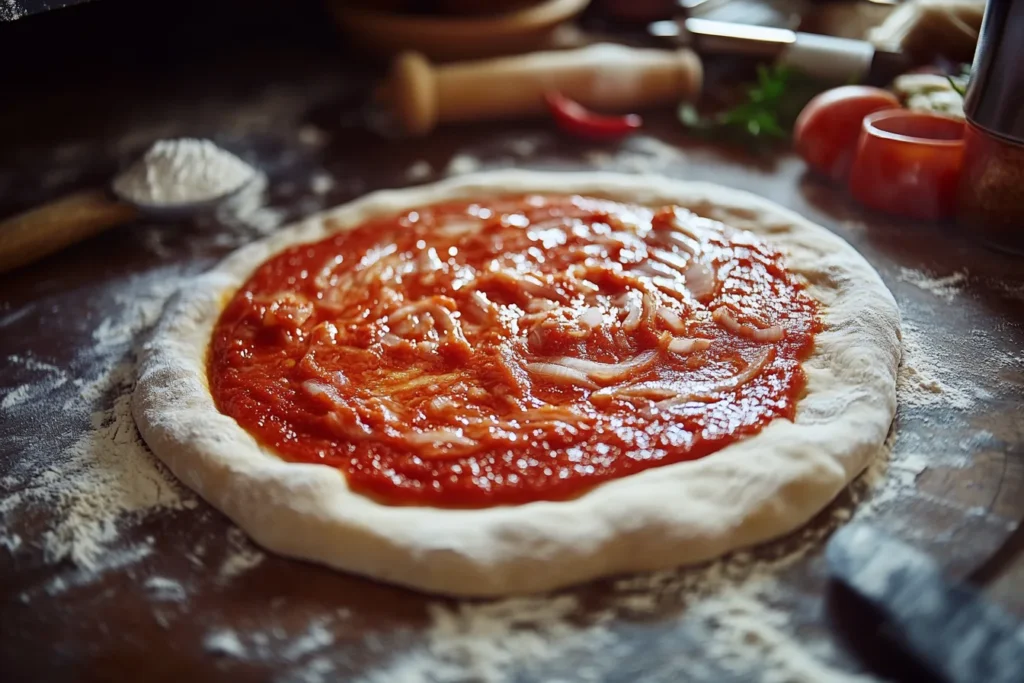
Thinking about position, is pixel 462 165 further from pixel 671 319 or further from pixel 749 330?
pixel 749 330

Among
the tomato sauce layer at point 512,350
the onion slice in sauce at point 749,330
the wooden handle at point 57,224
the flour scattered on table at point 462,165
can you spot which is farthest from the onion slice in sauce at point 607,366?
the wooden handle at point 57,224

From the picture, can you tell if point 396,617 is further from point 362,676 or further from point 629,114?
point 629,114

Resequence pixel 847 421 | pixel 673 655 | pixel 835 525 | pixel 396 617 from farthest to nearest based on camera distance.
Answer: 1. pixel 847 421
2. pixel 835 525
3. pixel 396 617
4. pixel 673 655

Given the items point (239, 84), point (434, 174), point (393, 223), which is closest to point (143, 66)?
point (239, 84)

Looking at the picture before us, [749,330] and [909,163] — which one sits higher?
[909,163]

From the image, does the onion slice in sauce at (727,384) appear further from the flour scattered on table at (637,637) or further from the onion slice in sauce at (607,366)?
the flour scattered on table at (637,637)

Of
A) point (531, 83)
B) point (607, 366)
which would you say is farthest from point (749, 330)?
point (531, 83)
